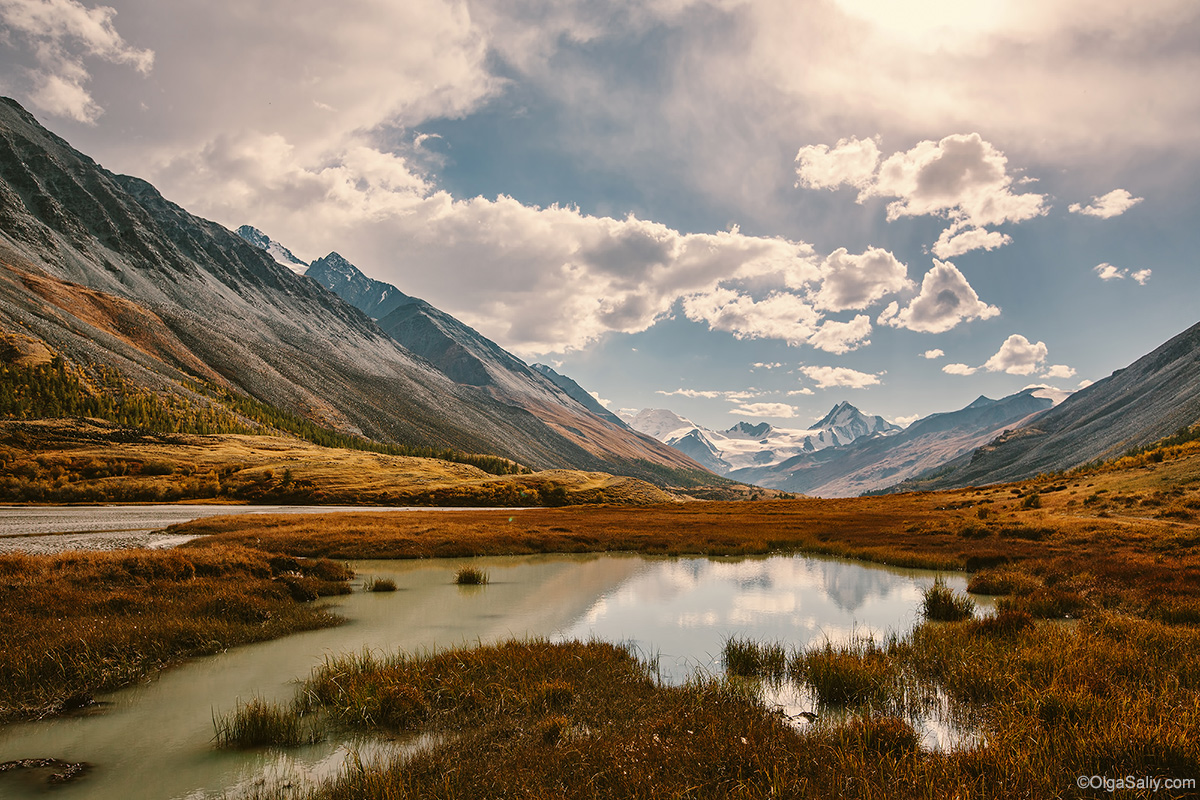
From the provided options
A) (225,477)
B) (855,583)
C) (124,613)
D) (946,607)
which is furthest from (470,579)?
(225,477)

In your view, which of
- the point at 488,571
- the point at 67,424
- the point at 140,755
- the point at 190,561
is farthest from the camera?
the point at 67,424

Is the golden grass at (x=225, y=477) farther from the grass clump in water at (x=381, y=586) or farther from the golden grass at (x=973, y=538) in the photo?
the grass clump in water at (x=381, y=586)

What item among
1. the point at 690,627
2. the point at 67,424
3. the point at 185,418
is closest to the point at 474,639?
the point at 690,627

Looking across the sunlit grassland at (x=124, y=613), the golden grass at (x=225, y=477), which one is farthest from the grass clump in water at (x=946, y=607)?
the golden grass at (x=225, y=477)

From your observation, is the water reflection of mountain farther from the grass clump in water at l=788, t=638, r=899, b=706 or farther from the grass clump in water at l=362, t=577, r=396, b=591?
the grass clump in water at l=362, t=577, r=396, b=591

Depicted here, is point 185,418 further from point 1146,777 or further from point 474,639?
point 1146,777

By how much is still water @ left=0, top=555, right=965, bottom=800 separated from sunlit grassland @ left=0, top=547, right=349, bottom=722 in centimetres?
85

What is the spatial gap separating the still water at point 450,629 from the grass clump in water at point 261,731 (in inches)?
13.5

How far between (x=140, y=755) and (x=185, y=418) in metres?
183

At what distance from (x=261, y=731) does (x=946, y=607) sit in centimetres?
2292

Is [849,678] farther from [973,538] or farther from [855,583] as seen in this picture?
[973,538]

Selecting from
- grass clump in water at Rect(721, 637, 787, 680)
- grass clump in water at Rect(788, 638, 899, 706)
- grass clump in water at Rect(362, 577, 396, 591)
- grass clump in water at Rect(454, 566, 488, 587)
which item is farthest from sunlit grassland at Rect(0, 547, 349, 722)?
grass clump in water at Rect(788, 638, 899, 706)

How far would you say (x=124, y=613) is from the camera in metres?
18.2

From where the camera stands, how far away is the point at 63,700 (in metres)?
12.6
